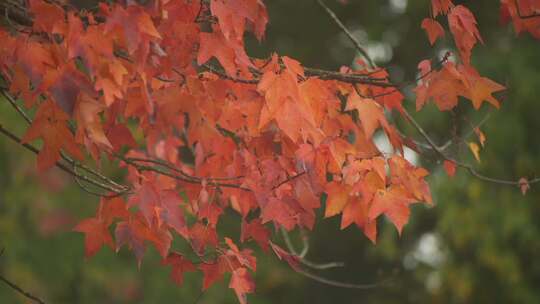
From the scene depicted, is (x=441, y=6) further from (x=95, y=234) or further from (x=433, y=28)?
(x=95, y=234)

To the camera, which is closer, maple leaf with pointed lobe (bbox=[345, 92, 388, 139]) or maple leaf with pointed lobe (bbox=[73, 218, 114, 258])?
maple leaf with pointed lobe (bbox=[345, 92, 388, 139])

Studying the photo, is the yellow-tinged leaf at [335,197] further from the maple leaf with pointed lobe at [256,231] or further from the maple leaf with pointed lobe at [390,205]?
the maple leaf with pointed lobe at [256,231]

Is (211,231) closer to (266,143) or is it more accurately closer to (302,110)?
(266,143)

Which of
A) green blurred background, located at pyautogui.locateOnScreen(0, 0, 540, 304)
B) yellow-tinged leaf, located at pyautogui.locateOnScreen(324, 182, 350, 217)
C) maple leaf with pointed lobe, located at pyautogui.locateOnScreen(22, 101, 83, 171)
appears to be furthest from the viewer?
green blurred background, located at pyautogui.locateOnScreen(0, 0, 540, 304)

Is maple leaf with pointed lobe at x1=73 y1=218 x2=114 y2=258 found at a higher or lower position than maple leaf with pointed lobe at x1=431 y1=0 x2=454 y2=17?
lower

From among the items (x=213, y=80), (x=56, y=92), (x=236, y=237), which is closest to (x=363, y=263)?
(x=236, y=237)

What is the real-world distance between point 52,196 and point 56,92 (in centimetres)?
482

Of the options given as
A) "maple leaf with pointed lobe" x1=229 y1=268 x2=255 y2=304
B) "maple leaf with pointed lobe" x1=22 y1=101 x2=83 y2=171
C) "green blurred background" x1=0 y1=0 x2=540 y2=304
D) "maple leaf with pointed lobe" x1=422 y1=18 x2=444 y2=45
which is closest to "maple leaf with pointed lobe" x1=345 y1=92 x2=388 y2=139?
"maple leaf with pointed lobe" x1=422 y1=18 x2=444 y2=45

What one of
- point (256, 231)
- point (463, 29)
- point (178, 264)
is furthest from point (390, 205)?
point (178, 264)

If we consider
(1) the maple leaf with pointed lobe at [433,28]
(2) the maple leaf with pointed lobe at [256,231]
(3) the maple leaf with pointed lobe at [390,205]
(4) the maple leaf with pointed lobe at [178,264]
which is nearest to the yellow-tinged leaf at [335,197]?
(3) the maple leaf with pointed lobe at [390,205]

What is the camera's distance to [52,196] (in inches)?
249

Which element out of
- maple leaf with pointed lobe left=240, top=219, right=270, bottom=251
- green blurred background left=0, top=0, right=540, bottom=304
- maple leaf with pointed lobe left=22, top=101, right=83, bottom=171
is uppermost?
maple leaf with pointed lobe left=22, top=101, right=83, bottom=171

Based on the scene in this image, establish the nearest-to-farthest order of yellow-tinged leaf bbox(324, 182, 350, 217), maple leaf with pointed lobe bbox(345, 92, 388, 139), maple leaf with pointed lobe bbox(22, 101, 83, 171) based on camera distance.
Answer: maple leaf with pointed lobe bbox(22, 101, 83, 171) → maple leaf with pointed lobe bbox(345, 92, 388, 139) → yellow-tinged leaf bbox(324, 182, 350, 217)

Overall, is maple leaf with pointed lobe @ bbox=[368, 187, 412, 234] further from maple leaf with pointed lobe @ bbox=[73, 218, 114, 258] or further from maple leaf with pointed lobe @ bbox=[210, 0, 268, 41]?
maple leaf with pointed lobe @ bbox=[73, 218, 114, 258]
